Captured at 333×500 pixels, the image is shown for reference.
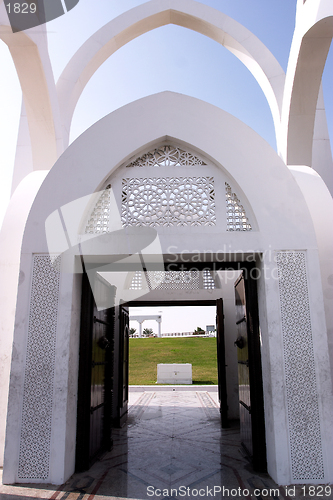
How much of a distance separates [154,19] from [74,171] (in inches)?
138

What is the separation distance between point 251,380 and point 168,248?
1.43m

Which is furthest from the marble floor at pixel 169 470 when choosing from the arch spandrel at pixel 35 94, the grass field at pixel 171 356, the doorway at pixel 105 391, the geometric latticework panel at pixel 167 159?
the grass field at pixel 171 356

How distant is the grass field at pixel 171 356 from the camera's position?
1266 centimetres

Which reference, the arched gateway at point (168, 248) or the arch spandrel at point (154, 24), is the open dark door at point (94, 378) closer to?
the arched gateway at point (168, 248)

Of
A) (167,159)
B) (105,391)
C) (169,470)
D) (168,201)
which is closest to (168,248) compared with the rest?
(168,201)

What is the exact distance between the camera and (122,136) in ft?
11.2

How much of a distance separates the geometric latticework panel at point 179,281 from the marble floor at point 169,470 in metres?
2.19

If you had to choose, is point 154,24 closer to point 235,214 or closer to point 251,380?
point 235,214

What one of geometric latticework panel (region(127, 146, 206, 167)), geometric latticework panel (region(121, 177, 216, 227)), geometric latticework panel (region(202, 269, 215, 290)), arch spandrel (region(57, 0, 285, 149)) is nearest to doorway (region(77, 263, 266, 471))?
geometric latticework panel (region(121, 177, 216, 227))

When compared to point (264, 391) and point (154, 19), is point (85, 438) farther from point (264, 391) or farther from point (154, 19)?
point (154, 19)

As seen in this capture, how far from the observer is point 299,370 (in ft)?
9.45

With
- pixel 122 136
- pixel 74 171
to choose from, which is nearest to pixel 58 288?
pixel 74 171

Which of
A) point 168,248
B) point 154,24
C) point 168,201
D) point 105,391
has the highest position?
point 154,24

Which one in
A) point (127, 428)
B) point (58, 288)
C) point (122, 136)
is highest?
point (122, 136)
